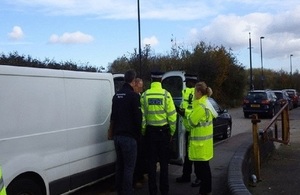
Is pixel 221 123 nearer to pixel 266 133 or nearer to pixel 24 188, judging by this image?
pixel 266 133

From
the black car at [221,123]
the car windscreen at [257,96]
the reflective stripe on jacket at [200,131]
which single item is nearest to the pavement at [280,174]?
the reflective stripe on jacket at [200,131]

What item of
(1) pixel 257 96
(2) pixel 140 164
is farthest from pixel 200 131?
(1) pixel 257 96

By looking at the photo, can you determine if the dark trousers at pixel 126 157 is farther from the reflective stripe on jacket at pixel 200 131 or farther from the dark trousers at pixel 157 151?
the reflective stripe on jacket at pixel 200 131

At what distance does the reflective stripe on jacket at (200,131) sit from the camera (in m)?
6.45

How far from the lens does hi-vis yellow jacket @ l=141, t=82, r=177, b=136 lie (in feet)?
20.9

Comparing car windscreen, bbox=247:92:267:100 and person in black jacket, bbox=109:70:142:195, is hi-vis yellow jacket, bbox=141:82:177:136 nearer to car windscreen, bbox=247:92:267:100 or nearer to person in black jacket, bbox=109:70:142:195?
person in black jacket, bbox=109:70:142:195

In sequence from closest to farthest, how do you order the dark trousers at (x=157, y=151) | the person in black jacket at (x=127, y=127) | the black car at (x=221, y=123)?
the person in black jacket at (x=127, y=127), the dark trousers at (x=157, y=151), the black car at (x=221, y=123)

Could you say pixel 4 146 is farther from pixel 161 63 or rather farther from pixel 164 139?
pixel 161 63

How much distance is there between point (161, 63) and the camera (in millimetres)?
34750

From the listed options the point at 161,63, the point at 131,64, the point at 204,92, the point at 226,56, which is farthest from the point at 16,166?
the point at 226,56

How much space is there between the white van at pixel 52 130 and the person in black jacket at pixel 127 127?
409 mm

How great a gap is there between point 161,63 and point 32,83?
2973 cm

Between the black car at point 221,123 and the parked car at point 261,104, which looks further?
the parked car at point 261,104

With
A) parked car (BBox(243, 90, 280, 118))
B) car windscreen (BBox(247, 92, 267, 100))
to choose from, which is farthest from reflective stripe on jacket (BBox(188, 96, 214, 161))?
car windscreen (BBox(247, 92, 267, 100))
